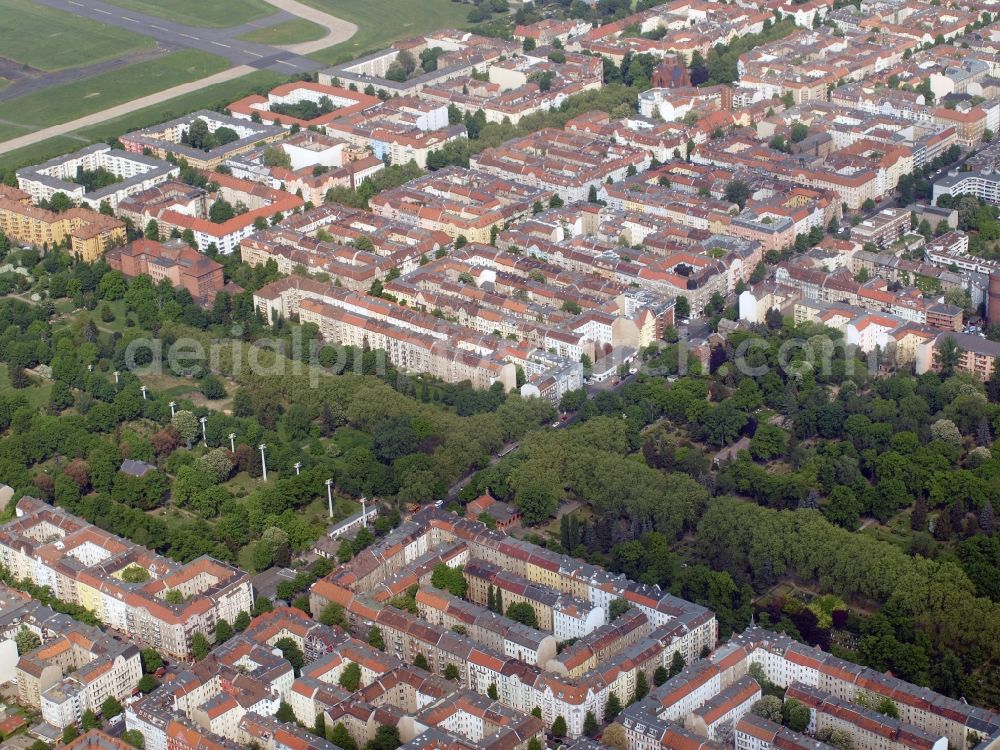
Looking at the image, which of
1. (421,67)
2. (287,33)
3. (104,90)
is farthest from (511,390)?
(287,33)

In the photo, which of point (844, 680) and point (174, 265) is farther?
point (174, 265)

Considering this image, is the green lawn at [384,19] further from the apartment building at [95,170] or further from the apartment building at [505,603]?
the apartment building at [505,603]

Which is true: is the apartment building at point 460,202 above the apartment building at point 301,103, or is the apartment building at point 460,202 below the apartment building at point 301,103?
above

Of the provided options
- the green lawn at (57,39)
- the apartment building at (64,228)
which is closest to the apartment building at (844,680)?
the apartment building at (64,228)

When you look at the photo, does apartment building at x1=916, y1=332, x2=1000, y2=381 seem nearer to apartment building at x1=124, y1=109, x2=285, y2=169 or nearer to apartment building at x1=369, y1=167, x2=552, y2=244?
apartment building at x1=369, y1=167, x2=552, y2=244

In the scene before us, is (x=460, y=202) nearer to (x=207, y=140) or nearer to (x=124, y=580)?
(x=207, y=140)

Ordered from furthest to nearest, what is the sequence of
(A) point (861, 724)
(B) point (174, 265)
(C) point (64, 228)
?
(C) point (64, 228), (B) point (174, 265), (A) point (861, 724)
